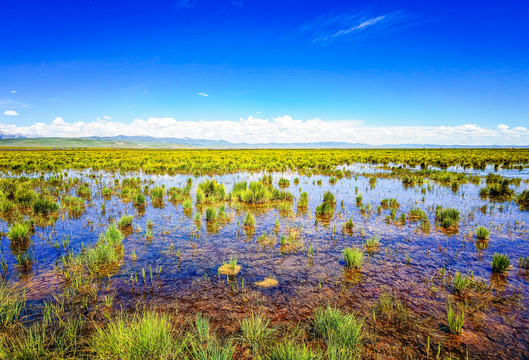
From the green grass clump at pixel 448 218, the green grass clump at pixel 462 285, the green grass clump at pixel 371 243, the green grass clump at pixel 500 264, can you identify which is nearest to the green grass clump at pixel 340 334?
the green grass clump at pixel 462 285

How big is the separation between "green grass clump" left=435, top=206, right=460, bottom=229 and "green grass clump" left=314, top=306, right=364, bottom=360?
264 inches

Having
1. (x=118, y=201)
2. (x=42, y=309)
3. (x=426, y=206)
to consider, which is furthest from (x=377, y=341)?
(x=118, y=201)

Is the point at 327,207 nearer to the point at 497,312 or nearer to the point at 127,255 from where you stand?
the point at 497,312

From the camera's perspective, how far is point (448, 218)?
8.70 metres

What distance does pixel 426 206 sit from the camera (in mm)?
11492

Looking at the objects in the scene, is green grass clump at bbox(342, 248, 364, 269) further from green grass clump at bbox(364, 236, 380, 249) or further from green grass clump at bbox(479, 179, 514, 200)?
green grass clump at bbox(479, 179, 514, 200)

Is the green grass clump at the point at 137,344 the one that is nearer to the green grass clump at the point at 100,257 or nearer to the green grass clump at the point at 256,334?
the green grass clump at the point at 256,334

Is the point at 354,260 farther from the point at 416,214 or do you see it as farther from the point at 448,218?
the point at 416,214

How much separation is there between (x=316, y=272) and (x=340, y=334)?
7.15 feet

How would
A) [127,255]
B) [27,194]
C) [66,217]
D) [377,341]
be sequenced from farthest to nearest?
[27,194], [66,217], [127,255], [377,341]

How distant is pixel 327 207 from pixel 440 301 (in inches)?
228

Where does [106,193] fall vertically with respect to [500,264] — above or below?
above

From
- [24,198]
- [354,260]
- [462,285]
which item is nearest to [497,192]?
[462,285]

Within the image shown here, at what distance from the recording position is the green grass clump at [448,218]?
339 inches
